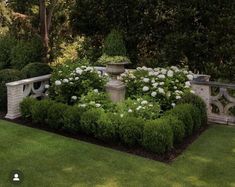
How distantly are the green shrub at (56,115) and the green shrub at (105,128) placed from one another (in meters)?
1.03

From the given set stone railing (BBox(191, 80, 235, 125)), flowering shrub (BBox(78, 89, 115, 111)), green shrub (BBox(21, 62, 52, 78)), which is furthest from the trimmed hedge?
green shrub (BBox(21, 62, 52, 78))

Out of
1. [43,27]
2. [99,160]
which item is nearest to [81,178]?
[99,160]

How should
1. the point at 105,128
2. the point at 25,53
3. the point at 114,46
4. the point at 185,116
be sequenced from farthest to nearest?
the point at 25,53, the point at 114,46, the point at 185,116, the point at 105,128

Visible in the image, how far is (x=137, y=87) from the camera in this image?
8938mm

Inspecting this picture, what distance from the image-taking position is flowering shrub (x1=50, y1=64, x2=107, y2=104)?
8.84 m

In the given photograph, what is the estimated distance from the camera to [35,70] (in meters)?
10.3

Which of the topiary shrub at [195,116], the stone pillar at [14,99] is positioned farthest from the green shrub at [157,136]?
the stone pillar at [14,99]

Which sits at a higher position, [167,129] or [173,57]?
[173,57]

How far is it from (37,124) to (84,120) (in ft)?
5.58

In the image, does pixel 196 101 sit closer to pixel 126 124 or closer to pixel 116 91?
pixel 116 91

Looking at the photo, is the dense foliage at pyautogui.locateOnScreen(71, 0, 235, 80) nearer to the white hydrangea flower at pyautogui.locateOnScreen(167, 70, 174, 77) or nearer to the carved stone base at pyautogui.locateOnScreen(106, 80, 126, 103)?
the white hydrangea flower at pyautogui.locateOnScreen(167, 70, 174, 77)

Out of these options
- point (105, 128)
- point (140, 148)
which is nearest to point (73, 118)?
point (105, 128)

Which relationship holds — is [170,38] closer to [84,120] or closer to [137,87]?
[137,87]

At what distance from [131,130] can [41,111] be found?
2.48 metres
